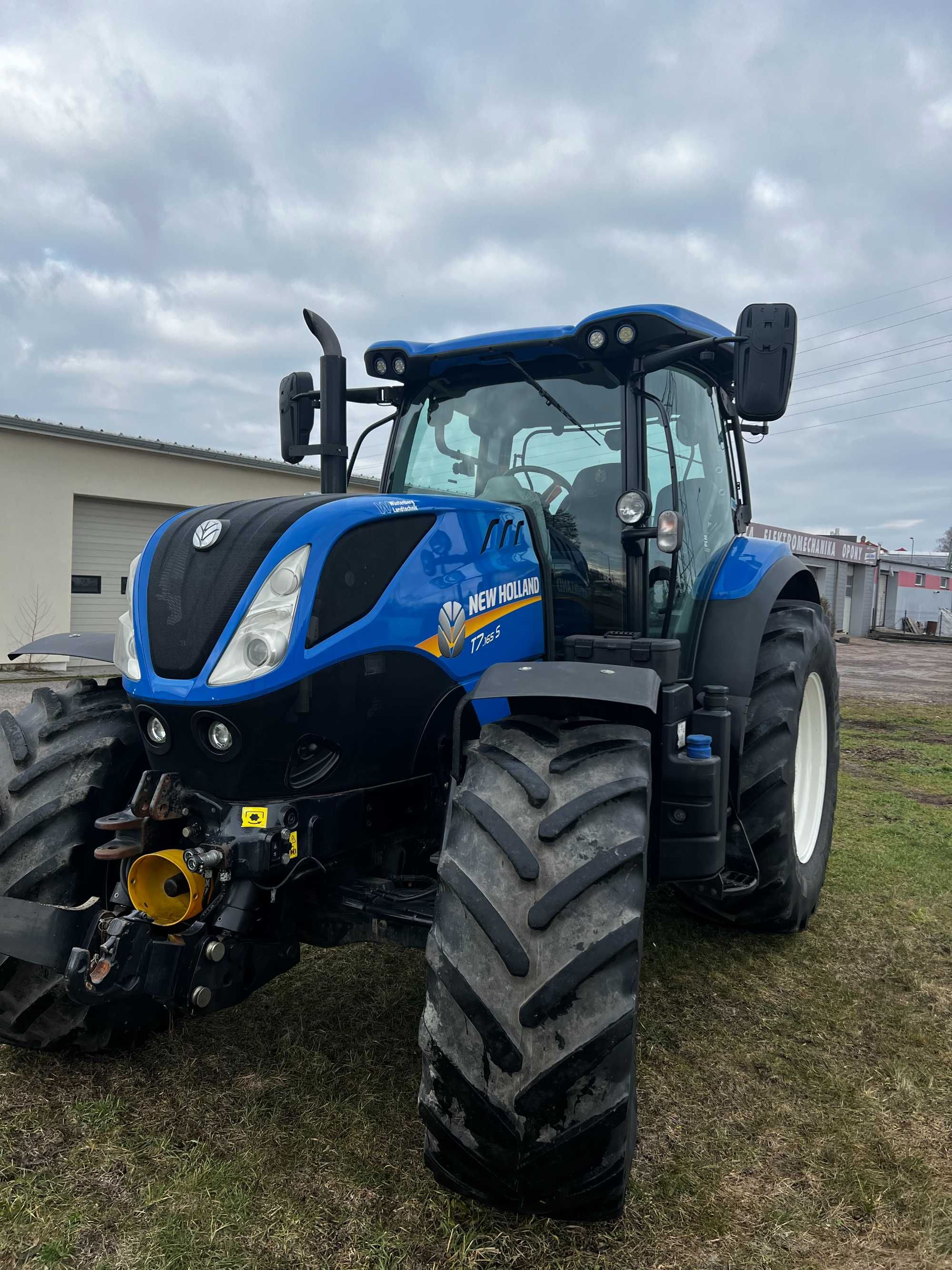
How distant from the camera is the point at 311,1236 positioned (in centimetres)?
198

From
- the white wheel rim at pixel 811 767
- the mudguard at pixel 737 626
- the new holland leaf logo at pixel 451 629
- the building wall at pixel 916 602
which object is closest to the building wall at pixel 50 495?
the white wheel rim at pixel 811 767

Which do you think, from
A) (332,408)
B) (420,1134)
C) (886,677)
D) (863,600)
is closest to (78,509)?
(332,408)

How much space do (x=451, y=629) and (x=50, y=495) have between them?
1367 centimetres

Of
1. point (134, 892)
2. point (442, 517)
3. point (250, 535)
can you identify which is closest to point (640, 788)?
point (442, 517)

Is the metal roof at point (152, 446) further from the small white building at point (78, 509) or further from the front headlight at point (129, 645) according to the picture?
the front headlight at point (129, 645)

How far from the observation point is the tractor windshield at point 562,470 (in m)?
3.13

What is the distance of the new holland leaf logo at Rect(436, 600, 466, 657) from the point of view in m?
2.60

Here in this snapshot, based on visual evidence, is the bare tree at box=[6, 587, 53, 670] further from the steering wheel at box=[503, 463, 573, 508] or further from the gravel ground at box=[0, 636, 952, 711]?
the steering wheel at box=[503, 463, 573, 508]

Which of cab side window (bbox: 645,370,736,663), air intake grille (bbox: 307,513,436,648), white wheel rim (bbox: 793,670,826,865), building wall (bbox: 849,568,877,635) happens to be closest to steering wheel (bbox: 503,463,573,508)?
cab side window (bbox: 645,370,736,663)

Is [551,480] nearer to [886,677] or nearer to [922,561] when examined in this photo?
[886,677]

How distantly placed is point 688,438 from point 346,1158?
265 centimetres

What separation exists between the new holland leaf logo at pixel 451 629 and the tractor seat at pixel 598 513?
68 centimetres

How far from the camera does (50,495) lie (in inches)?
564

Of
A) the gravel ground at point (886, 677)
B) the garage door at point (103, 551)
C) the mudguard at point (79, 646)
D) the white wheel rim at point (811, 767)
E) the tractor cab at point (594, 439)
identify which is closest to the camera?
the tractor cab at point (594, 439)
